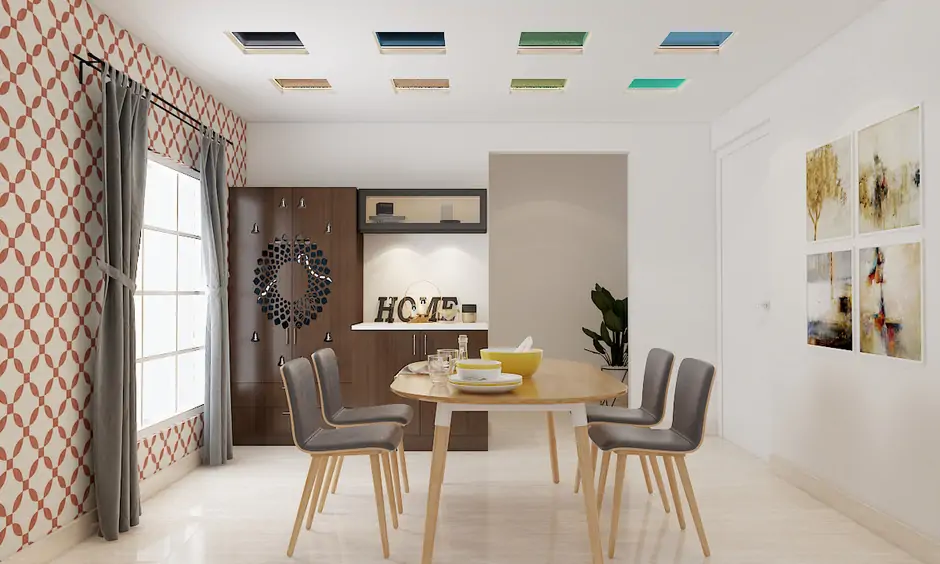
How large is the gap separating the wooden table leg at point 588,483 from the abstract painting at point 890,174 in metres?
1.85

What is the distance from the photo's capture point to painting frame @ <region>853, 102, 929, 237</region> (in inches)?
126

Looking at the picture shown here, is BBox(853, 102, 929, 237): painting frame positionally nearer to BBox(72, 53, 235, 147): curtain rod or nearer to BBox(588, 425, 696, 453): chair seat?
BBox(588, 425, 696, 453): chair seat

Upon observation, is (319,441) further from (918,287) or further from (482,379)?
(918,287)

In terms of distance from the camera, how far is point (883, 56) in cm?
355

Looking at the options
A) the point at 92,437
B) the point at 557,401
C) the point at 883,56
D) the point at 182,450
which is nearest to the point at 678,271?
the point at 883,56

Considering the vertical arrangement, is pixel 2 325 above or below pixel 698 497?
above

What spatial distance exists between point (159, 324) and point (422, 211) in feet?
7.24

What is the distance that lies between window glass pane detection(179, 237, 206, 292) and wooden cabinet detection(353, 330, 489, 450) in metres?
1.27

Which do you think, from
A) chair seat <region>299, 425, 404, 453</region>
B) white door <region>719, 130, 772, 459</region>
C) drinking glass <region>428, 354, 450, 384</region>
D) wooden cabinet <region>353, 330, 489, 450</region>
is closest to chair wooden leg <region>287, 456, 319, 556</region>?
chair seat <region>299, 425, 404, 453</region>

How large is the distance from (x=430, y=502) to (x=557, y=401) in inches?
27.7

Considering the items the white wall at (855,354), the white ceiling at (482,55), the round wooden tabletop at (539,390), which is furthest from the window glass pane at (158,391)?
the white wall at (855,354)

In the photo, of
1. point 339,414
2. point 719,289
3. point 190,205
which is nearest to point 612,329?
point 719,289

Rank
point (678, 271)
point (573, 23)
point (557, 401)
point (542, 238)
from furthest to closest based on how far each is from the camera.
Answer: point (542, 238) < point (678, 271) < point (573, 23) < point (557, 401)

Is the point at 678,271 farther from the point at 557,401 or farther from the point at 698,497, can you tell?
the point at 557,401
